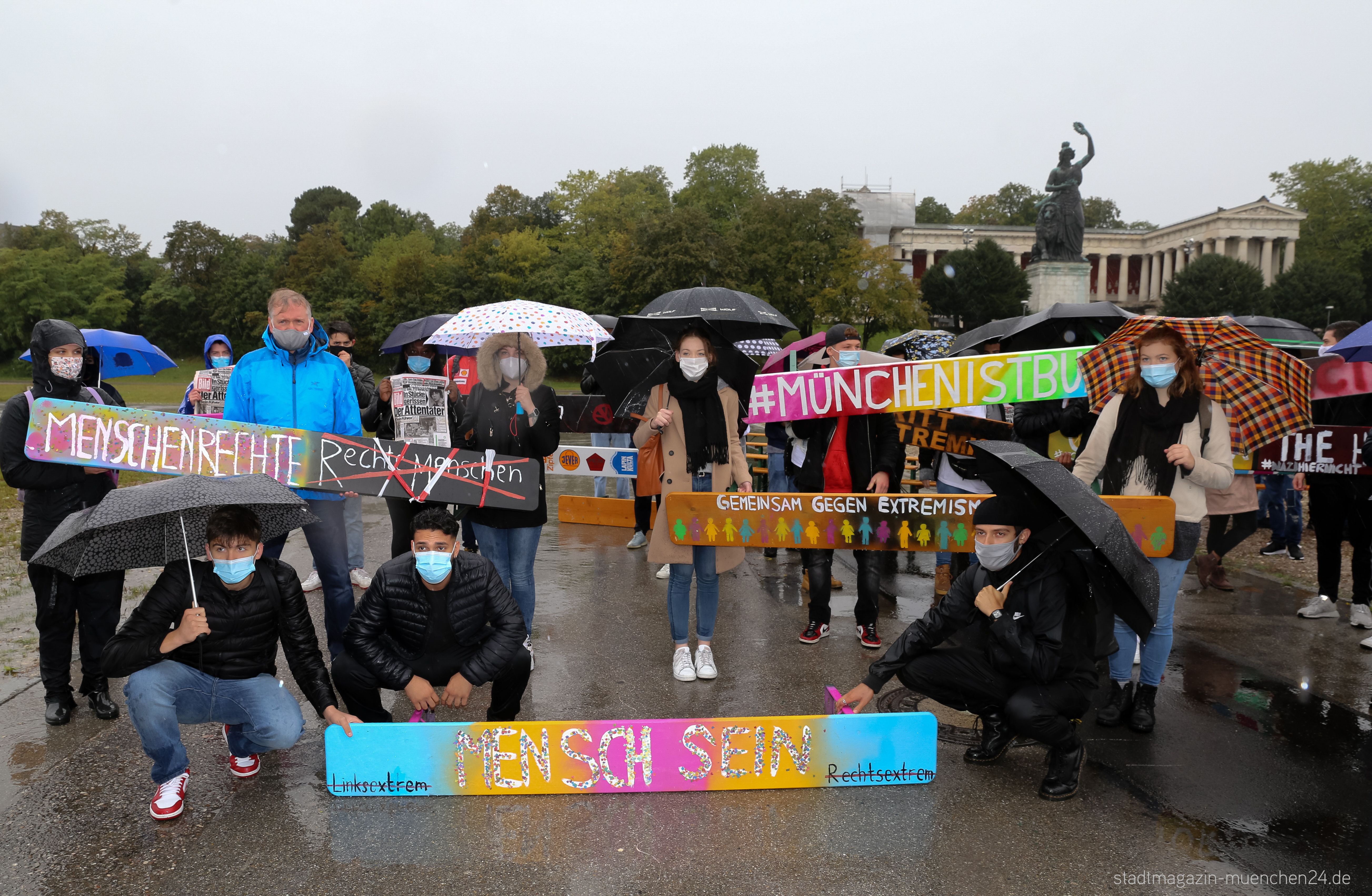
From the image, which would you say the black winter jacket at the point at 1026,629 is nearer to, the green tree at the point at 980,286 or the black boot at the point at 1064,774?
the black boot at the point at 1064,774

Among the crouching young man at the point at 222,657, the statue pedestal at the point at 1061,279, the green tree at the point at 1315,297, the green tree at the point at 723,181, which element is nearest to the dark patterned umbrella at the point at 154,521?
the crouching young man at the point at 222,657

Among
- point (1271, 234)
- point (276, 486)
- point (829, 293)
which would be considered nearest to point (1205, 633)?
point (276, 486)

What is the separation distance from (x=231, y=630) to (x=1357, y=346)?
23.2 feet

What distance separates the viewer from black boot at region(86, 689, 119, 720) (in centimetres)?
464

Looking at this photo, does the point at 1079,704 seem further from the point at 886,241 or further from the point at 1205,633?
the point at 886,241

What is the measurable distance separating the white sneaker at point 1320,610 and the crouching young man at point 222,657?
6.56m

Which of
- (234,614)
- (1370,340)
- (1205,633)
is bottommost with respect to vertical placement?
(1205,633)

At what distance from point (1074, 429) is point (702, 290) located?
4.28 m

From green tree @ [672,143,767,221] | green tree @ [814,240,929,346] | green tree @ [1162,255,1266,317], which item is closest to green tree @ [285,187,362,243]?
green tree @ [672,143,767,221]

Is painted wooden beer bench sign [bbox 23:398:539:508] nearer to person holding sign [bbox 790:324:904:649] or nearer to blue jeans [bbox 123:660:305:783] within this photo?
blue jeans [bbox 123:660:305:783]

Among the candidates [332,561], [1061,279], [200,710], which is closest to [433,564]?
[200,710]

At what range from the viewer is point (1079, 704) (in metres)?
3.93

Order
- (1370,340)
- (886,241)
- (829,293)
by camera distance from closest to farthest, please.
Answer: (1370,340) < (829,293) < (886,241)

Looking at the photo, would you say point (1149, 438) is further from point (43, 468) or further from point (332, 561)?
point (43, 468)
